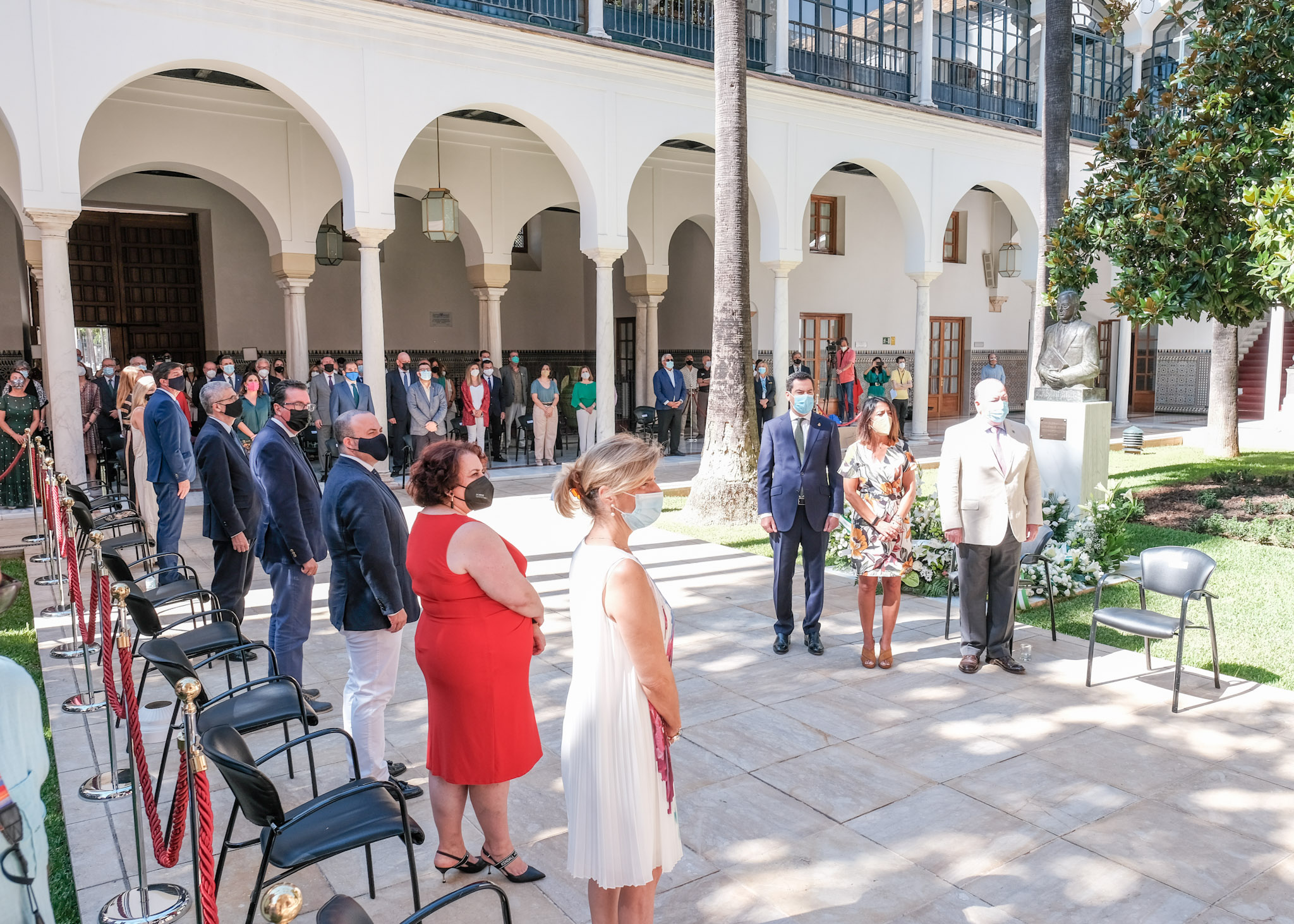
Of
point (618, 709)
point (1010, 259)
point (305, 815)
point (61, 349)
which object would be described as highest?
point (1010, 259)

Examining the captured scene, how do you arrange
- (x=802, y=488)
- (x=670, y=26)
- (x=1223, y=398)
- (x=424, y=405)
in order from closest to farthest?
(x=802, y=488), (x=424, y=405), (x=670, y=26), (x=1223, y=398)

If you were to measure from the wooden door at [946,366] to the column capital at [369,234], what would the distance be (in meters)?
14.5

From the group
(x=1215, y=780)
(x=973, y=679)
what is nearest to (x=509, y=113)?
(x=973, y=679)

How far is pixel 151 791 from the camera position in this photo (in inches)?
142

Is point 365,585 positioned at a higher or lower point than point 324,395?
lower

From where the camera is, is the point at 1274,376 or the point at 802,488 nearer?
the point at 802,488

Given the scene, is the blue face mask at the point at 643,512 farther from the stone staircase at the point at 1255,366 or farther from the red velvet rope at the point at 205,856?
the stone staircase at the point at 1255,366

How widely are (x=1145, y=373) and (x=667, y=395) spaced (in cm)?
1580

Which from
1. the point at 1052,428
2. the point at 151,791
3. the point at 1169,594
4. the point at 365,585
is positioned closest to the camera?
the point at 151,791

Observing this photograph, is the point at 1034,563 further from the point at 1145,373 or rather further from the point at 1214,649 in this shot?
the point at 1145,373

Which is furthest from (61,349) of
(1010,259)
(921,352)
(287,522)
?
(1010,259)

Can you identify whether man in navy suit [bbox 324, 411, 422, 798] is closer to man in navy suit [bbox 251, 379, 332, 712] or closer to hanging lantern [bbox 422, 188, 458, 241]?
man in navy suit [bbox 251, 379, 332, 712]

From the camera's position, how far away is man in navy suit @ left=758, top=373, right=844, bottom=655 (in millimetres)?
5672

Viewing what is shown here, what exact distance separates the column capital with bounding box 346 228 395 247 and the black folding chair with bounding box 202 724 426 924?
31.5ft
